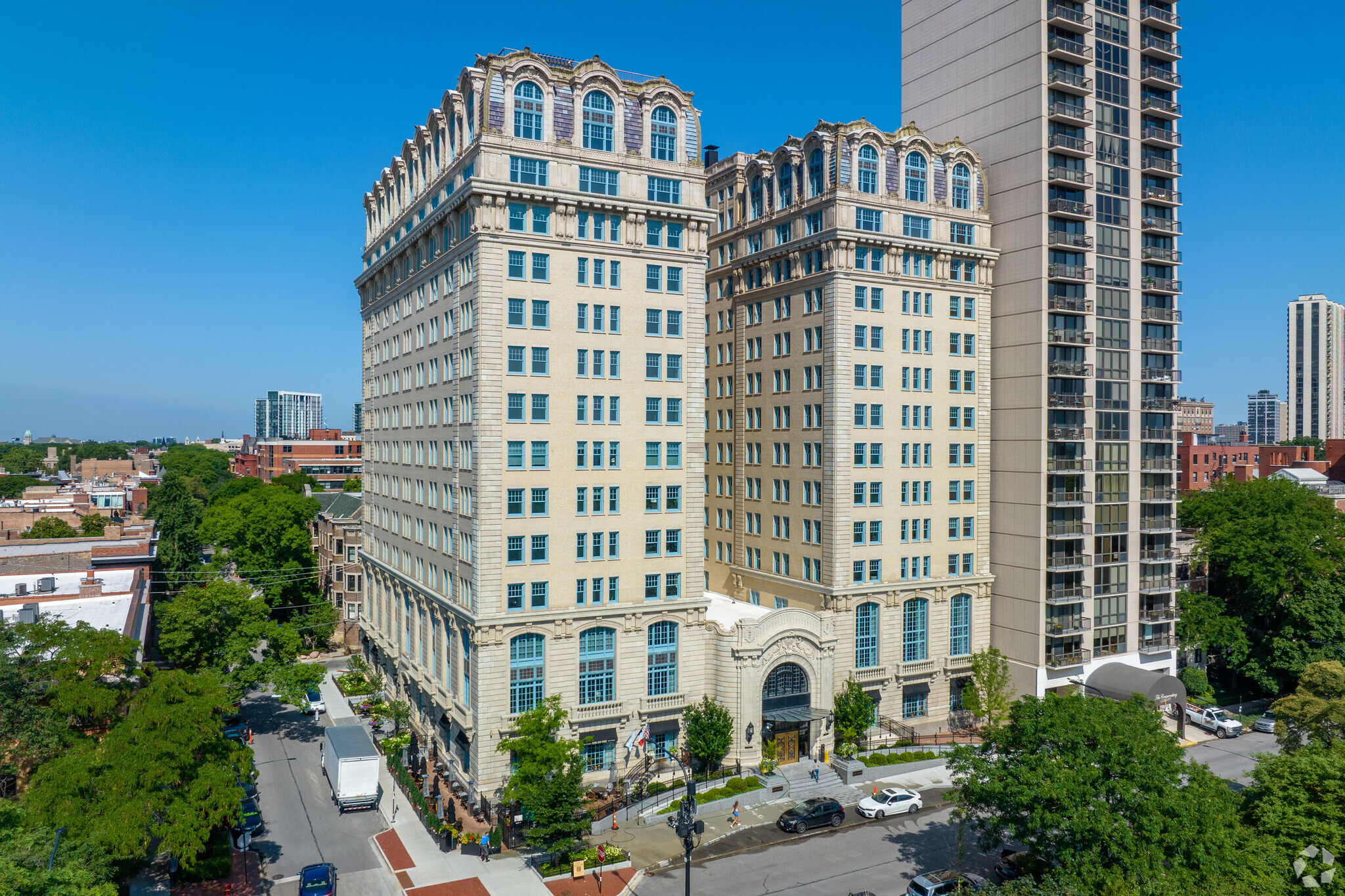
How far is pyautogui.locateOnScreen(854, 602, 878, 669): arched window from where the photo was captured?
65.2 metres

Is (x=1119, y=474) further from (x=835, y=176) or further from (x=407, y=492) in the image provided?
(x=407, y=492)

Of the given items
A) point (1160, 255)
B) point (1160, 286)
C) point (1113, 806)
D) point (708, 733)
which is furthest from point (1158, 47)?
point (708, 733)

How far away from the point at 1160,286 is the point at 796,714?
46120 millimetres

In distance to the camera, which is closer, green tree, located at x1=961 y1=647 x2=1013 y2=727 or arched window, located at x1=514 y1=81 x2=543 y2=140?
arched window, located at x1=514 y1=81 x2=543 y2=140

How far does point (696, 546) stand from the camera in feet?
190

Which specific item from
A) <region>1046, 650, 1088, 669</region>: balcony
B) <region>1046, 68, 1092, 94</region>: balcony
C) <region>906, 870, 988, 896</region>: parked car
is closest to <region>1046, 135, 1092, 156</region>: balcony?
<region>1046, 68, 1092, 94</region>: balcony

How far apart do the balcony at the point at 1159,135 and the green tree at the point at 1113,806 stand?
51.1 metres

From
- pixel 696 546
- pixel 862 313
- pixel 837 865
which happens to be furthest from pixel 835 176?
pixel 837 865

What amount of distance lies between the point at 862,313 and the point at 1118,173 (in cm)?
2485

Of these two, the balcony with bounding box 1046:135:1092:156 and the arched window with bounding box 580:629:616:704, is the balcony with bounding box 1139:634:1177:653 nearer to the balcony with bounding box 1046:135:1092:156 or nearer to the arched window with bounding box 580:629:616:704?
the balcony with bounding box 1046:135:1092:156

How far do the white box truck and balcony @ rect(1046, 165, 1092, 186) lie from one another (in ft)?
204

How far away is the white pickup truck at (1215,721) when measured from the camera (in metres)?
69.2

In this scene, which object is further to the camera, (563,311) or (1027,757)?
(563,311)

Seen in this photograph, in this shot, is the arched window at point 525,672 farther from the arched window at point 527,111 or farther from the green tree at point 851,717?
the arched window at point 527,111
